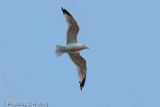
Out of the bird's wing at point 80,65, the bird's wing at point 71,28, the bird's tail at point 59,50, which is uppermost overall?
the bird's wing at point 71,28

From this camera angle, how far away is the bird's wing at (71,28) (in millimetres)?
11836

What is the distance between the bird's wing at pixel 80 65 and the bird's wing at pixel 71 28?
63cm

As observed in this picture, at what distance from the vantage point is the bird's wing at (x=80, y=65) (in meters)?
12.7

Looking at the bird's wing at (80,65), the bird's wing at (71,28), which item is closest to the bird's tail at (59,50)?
the bird's wing at (71,28)

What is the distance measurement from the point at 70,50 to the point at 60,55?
35 centimetres

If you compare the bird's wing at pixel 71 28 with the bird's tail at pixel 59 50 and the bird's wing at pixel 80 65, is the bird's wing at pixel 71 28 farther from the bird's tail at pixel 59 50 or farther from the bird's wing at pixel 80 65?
the bird's wing at pixel 80 65

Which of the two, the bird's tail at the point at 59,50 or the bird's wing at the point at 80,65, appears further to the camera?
the bird's wing at the point at 80,65

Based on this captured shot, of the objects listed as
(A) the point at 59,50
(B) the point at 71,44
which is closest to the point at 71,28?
(B) the point at 71,44

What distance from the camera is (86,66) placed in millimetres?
12914

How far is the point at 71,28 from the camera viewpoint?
11.9 m

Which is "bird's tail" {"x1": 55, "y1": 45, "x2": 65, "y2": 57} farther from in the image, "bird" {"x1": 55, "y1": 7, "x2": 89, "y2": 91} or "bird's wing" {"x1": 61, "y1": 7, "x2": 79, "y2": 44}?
"bird's wing" {"x1": 61, "y1": 7, "x2": 79, "y2": 44}

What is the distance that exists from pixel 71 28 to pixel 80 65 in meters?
1.55

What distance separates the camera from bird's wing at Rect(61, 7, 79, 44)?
11836 millimetres

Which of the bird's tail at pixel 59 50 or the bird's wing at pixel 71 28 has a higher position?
the bird's wing at pixel 71 28
